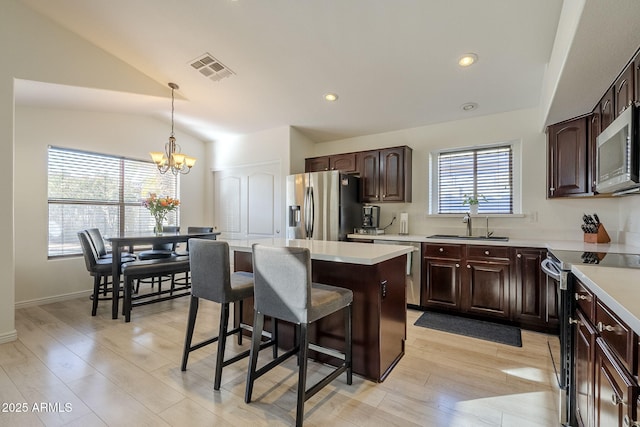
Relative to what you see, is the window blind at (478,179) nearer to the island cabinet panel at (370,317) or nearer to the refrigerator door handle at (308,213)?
the refrigerator door handle at (308,213)

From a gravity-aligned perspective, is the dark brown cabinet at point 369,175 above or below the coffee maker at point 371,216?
above

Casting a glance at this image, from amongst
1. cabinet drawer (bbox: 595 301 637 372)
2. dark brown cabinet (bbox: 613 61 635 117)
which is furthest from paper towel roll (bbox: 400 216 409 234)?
cabinet drawer (bbox: 595 301 637 372)

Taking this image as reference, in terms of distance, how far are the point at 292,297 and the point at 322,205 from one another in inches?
101

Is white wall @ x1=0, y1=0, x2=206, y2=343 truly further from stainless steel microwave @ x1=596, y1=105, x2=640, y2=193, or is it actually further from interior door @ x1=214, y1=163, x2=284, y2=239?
stainless steel microwave @ x1=596, y1=105, x2=640, y2=193

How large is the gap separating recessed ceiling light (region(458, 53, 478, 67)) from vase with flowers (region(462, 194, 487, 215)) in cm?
162

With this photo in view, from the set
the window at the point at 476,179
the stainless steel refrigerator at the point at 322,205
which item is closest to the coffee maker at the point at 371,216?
the stainless steel refrigerator at the point at 322,205

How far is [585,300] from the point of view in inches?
55.6

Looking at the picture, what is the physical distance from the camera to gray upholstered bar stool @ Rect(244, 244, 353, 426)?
63.8 inches

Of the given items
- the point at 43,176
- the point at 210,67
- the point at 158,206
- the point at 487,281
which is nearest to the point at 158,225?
the point at 158,206

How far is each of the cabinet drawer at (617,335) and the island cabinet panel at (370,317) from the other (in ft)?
3.63

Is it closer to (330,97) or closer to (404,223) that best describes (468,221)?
(404,223)

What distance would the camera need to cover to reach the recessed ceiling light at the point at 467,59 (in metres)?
2.70

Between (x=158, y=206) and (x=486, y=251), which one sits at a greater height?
(x=158, y=206)

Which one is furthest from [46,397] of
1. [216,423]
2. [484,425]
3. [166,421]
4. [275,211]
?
[275,211]
